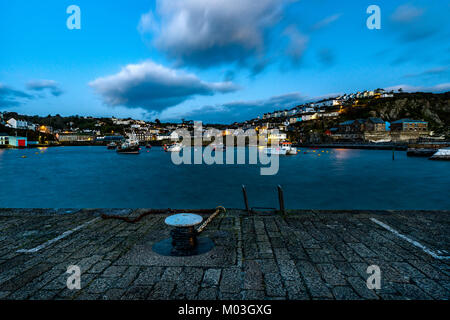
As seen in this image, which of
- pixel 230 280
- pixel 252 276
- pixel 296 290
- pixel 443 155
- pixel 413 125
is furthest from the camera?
pixel 413 125

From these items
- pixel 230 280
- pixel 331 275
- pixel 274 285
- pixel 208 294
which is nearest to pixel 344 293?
pixel 331 275

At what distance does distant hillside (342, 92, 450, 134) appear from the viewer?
134 meters

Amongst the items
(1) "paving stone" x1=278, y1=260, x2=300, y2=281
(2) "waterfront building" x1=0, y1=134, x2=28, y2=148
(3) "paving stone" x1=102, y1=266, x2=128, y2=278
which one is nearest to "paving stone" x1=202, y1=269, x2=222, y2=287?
(1) "paving stone" x1=278, y1=260, x2=300, y2=281

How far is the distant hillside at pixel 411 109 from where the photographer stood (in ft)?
439

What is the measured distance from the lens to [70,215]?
7668 millimetres

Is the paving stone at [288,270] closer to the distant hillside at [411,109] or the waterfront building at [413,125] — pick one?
the waterfront building at [413,125]

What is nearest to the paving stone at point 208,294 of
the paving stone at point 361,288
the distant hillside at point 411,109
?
the paving stone at point 361,288

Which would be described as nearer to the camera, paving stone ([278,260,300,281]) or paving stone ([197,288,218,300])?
paving stone ([197,288,218,300])

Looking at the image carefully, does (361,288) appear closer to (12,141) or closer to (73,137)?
(12,141)

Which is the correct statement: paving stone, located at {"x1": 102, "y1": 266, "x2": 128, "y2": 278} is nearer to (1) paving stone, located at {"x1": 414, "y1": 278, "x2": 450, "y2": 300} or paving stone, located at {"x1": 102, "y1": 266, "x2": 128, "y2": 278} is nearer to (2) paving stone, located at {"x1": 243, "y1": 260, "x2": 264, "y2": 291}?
(2) paving stone, located at {"x1": 243, "y1": 260, "x2": 264, "y2": 291}

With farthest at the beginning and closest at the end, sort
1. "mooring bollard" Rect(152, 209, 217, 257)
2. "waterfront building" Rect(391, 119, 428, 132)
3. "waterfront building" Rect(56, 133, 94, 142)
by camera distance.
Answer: "waterfront building" Rect(56, 133, 94, 142) → "waterfront building" Rect(391, 119, 428, 132) → "mooring bollard" Rect(152, 209, 217, 257)

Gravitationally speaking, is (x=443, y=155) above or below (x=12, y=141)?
below

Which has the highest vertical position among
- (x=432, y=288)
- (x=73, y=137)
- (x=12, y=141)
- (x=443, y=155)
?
(x=73, y=137)

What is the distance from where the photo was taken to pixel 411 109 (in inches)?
5468
